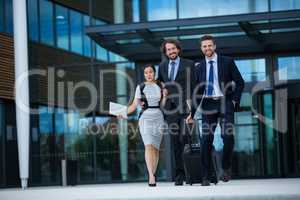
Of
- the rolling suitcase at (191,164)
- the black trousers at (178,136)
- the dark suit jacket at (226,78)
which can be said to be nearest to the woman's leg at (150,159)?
the black trousers at (178,136)

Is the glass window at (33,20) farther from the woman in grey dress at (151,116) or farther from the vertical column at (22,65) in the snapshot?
the woman in grey dress at (151,116)

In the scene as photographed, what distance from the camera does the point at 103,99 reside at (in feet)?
61.4

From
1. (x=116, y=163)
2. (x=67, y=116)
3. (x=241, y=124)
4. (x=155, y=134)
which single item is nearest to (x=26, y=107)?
(x=67, y=116)

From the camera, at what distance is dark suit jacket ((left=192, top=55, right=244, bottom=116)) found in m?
9.89

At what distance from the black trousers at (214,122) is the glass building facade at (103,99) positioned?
7.23 metres

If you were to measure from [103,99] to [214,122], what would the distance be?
8.96m

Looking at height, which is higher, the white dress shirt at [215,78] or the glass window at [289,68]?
the glass window at [289,68]

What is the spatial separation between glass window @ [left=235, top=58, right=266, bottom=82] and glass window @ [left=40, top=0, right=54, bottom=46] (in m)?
5.23

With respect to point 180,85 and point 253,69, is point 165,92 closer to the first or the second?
point 180,85

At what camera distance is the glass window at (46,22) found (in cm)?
1969

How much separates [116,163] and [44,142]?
7.07 feet

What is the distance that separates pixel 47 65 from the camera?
771 inches

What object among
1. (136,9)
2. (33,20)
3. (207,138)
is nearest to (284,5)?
(136,9)

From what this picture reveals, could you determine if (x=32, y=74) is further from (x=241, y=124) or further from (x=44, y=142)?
(x=241, y=124)
